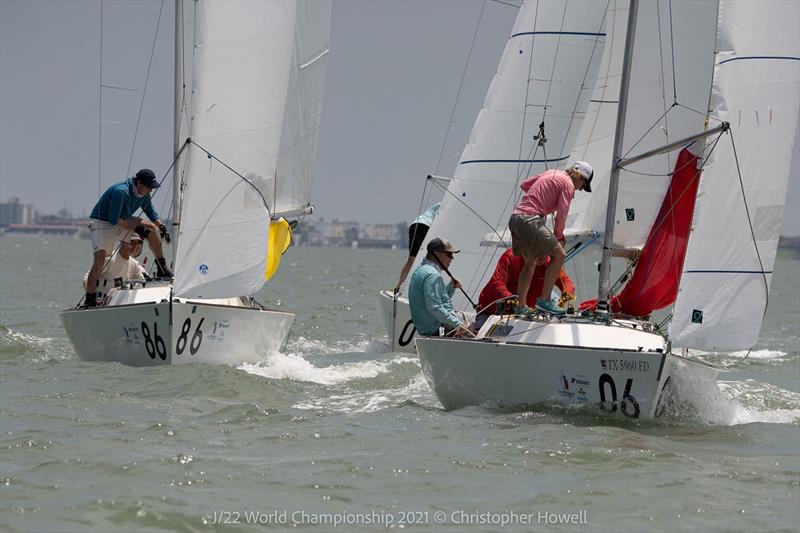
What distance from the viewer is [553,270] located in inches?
435

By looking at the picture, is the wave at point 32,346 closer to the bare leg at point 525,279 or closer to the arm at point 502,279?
the arm at point 502,279

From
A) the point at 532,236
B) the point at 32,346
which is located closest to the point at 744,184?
the point at 532,236

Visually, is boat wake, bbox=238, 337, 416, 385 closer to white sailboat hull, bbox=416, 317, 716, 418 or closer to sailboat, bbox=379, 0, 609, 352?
sailboat, bbox=379, 0, 609, 352

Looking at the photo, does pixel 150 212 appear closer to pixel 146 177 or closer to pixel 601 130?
pixel 146 177

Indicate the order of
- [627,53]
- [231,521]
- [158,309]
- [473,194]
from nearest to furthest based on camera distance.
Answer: [231,521]
[627,53]
[158,309]
[473,194]

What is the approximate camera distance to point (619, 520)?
7.25 meters

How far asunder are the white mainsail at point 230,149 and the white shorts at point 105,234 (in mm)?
1358

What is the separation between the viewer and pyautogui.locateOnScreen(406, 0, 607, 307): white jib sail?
54.3ft

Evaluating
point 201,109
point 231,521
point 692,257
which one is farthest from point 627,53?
point 231,521

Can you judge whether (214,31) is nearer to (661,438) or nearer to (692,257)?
(692,257)

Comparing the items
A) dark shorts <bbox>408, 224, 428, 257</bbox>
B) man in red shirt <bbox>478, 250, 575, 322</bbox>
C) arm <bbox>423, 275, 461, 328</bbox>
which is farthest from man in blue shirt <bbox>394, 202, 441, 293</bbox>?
arm <bbox>423, 275, 461, 328</bbox>

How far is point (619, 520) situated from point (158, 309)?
271 inches

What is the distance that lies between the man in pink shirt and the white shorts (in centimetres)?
503

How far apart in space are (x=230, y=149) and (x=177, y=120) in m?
1.70
